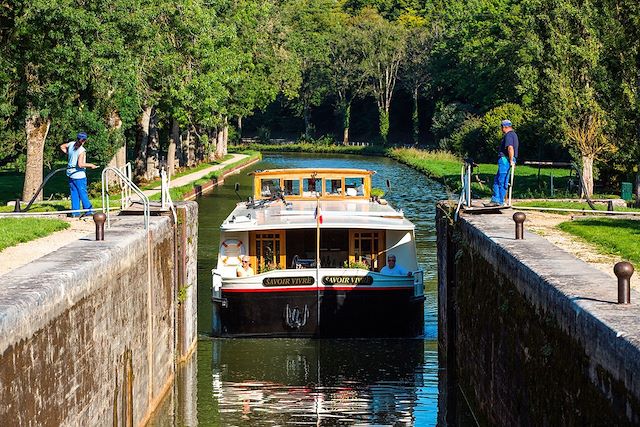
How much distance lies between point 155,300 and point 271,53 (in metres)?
68.1

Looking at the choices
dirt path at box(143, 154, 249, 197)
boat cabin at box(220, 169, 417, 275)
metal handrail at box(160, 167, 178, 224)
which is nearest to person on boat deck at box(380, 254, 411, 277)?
boat cabin at box(220, 169, 417, 275)

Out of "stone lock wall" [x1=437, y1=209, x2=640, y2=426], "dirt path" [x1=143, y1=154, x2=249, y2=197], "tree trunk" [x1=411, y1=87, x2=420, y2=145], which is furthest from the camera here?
"tree trunk" [x1=411, y1=87, x2=420, y2=145]

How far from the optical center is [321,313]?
24.4 metres

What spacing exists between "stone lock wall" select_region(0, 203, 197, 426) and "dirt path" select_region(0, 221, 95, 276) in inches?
32.8

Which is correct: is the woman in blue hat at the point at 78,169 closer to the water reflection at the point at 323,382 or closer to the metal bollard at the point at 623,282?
the water reflection at the point at 323,382

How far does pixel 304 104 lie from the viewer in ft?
426

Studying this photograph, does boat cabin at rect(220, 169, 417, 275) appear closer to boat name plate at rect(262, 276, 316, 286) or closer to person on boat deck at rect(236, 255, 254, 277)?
person on boat deck at rect(236, 255, 254, 277)

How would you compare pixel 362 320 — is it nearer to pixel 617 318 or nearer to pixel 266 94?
pixel 617 318

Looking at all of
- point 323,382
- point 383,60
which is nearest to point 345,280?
point 323,382

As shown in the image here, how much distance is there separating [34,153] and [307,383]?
2082cm

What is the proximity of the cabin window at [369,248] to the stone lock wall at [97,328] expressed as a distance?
3.76 m

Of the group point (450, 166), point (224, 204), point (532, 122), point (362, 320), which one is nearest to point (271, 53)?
point (450, 166)

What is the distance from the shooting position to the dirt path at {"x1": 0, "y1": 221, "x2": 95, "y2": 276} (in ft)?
58.0

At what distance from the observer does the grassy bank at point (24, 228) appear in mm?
19938
